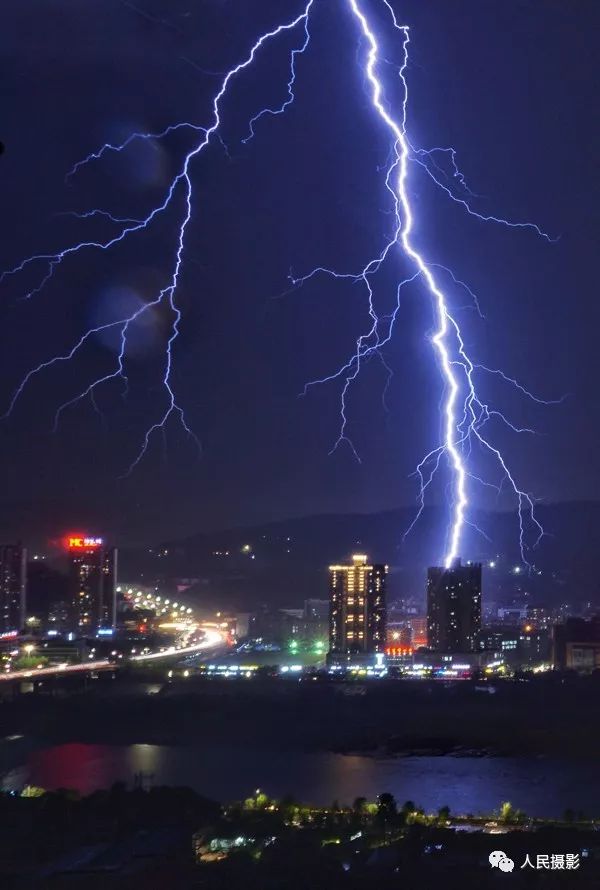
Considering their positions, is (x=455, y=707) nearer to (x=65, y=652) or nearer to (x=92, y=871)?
(x=65, y=652)

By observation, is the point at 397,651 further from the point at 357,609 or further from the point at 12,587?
the point at 12,587

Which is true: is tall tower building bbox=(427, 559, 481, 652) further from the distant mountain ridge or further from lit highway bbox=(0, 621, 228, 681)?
the distant mountain ridge

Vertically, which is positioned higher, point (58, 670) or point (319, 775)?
point (58, 670)

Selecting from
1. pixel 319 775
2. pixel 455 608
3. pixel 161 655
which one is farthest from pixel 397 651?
pixel 319 775

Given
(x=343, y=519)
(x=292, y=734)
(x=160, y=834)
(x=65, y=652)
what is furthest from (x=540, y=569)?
(x=160, y=834)

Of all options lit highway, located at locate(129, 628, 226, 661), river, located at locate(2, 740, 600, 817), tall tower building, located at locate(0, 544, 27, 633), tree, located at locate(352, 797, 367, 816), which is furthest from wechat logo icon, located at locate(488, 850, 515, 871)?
tall tower building, located at locate(0, 544, 27, 633)

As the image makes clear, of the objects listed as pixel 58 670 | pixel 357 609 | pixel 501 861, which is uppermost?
pixel 357 609

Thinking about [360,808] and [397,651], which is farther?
[397,651]
